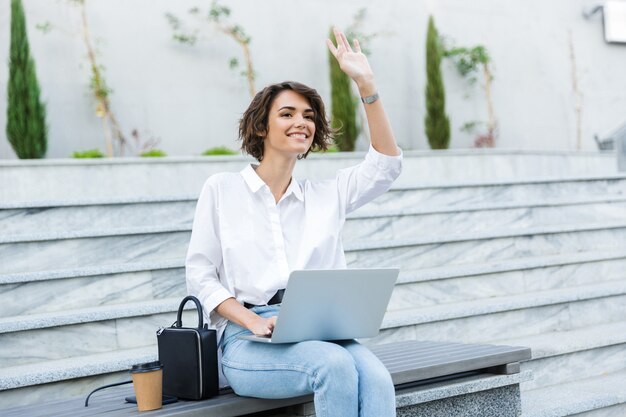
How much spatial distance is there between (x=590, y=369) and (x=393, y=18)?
6103 mm

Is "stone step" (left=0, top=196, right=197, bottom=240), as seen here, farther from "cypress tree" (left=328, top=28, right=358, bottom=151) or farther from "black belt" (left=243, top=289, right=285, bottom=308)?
"cypress tree" (left=328, top=28, right=358, bottom=151)

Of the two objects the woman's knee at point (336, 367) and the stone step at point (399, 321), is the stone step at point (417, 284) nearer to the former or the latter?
the stone step at point (399, 321)

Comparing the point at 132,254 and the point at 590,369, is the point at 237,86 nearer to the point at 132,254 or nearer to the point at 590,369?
the point at 132,254

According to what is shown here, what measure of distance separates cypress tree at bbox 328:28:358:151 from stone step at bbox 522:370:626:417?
188 inches

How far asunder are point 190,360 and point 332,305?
409 millimetres

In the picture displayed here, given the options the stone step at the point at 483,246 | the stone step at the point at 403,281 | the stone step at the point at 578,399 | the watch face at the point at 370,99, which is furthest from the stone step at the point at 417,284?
the watch face at the point at 370,99

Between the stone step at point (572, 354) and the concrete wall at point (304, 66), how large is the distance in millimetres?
4654

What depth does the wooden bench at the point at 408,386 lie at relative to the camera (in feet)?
7.55

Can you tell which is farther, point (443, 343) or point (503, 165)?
point (503, 165)

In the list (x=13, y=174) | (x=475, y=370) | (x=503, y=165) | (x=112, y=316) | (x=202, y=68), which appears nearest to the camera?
(x=475, y=370)

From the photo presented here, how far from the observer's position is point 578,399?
3.44 metres

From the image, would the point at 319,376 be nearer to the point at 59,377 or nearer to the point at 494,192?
the point at 59,377

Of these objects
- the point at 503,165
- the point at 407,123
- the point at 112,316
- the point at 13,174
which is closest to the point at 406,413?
the point at 112,316

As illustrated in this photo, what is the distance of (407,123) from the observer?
30.2 feet
